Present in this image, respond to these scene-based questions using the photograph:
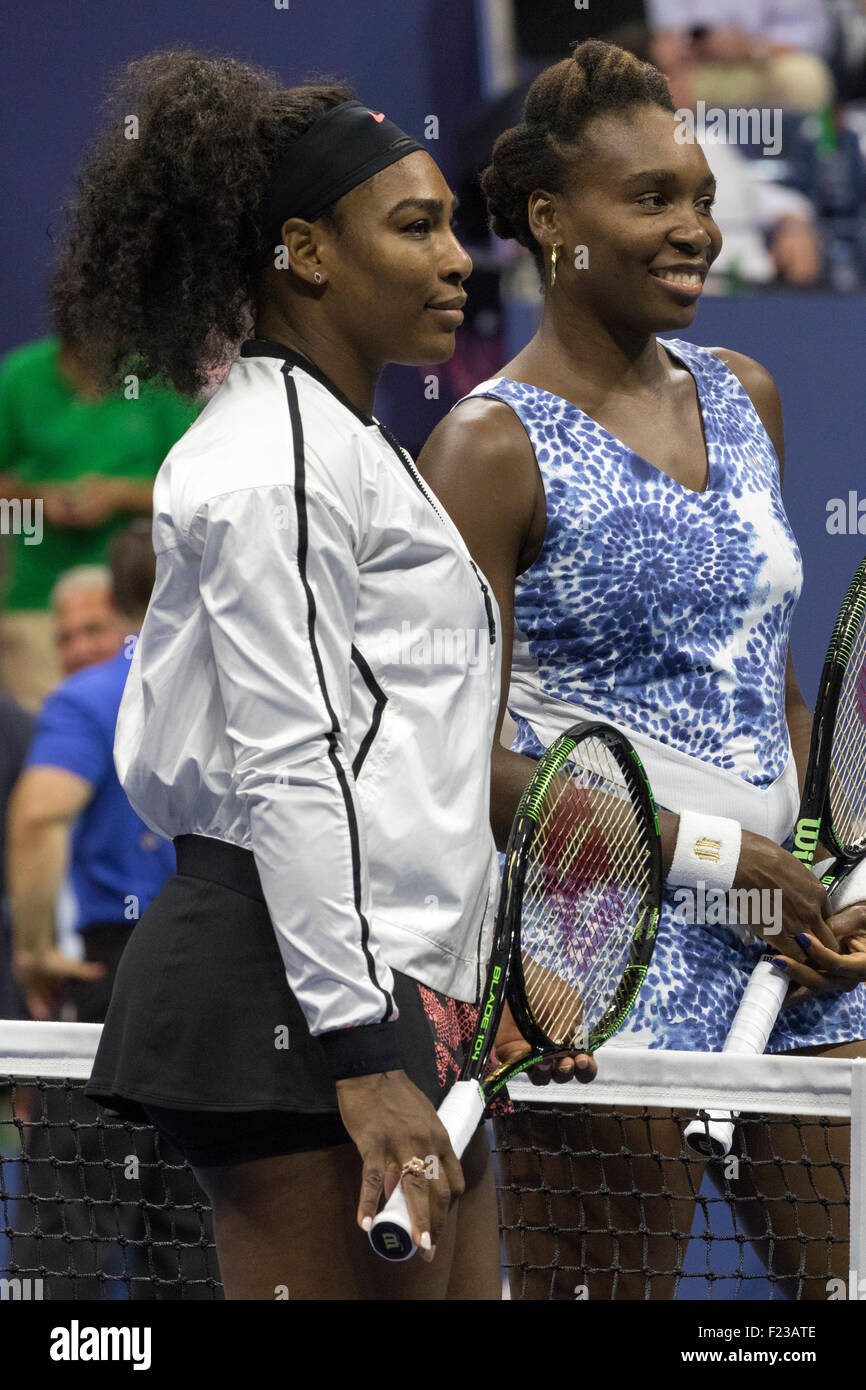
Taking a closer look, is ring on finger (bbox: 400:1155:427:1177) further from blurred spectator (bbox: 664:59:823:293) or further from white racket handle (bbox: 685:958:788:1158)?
blurred spectator (bbox: 664:59:823:293)

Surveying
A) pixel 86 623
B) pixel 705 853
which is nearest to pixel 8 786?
pixel 86 623

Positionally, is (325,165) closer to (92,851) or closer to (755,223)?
(92,851)

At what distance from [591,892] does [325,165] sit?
2.28ft

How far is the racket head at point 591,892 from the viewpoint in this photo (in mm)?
1712

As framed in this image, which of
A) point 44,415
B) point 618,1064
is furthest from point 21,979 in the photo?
point 618,1064

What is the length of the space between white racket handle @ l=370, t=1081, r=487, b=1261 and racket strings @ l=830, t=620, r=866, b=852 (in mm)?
666

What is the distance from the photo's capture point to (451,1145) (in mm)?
1355

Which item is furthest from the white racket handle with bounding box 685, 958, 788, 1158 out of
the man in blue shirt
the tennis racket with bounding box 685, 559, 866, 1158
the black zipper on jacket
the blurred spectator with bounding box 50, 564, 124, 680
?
the blurred spectator with bounding box 50, 564, 124, 680

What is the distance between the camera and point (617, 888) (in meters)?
1.81

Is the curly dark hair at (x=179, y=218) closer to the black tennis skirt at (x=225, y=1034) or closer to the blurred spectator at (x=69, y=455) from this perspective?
the black tennis skirt at (x=225, y=1034)

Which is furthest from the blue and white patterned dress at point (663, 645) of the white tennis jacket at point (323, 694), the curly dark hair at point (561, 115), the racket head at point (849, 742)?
the white tennis jacket at point (323, 694)

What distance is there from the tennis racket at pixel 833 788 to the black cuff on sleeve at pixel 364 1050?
23.5 inches

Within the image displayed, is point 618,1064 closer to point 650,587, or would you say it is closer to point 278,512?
point 650,587

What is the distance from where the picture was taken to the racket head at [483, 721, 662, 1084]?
5.62 feet
